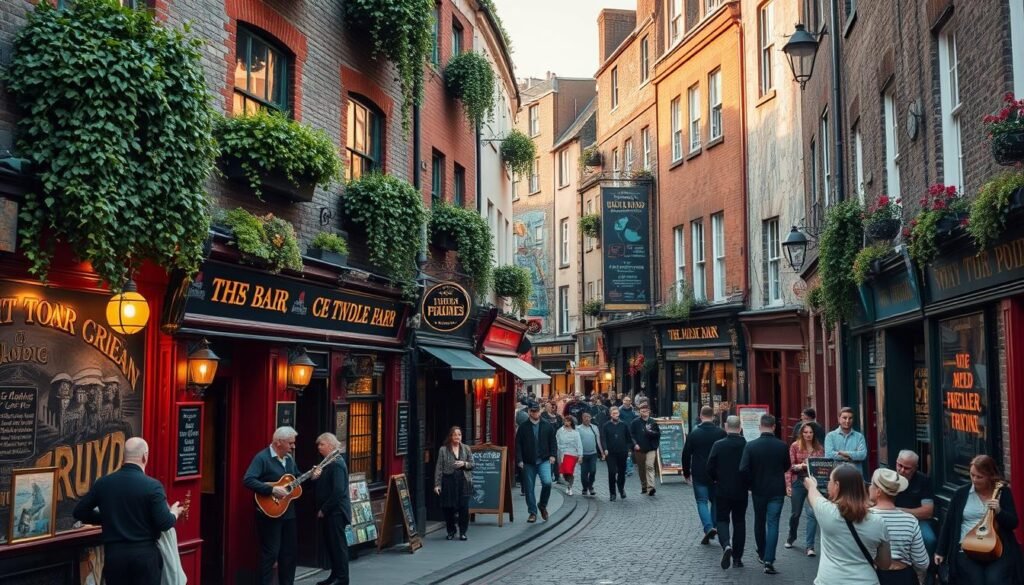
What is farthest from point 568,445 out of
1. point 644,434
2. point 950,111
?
point 950,111

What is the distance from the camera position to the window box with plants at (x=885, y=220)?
14.2 metres

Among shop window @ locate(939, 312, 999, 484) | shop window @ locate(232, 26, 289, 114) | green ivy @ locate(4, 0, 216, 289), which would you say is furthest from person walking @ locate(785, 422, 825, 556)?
green ivy @ locate(4, 0, 216, 289)

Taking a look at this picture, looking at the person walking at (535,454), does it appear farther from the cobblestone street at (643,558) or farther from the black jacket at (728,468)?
the black jacket at (728,468)

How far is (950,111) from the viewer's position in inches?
478

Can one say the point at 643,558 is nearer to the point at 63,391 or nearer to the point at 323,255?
the point at 323,255

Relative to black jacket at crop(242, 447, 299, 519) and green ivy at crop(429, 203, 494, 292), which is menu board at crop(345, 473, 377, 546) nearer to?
black jacket at crop(242, 447, 299, 519)

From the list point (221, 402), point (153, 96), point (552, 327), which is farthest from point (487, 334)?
point (552, 327)

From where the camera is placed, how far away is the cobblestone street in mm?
12070

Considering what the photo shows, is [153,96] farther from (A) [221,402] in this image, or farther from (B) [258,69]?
(A) [221,402]

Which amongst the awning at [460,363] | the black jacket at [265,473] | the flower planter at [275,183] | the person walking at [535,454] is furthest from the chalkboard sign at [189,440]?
the person walking at [535,454]

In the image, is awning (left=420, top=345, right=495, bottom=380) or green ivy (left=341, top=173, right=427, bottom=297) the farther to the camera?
awning (left=420, top=345, right=495, bottom=380)

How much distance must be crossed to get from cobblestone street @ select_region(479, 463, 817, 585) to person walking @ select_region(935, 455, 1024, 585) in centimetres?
346

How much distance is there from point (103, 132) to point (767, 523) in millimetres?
8741

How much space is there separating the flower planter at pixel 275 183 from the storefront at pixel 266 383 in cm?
89
